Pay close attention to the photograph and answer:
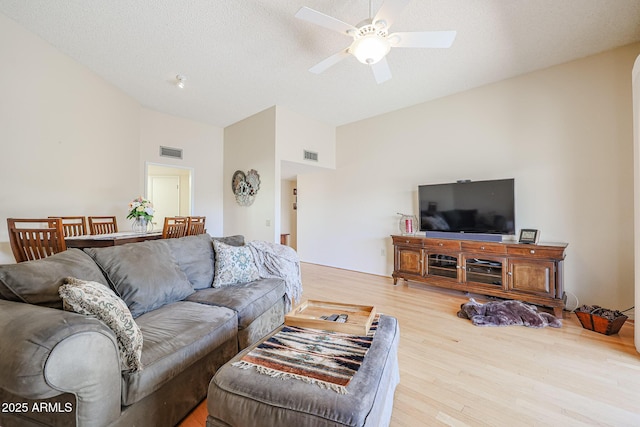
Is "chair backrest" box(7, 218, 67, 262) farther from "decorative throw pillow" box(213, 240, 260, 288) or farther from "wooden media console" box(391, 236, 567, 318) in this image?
"wooden media console" box(391, 236, 567, 318)

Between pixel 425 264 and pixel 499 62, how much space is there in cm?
268

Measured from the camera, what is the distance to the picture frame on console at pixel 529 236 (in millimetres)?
3041

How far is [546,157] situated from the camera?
127 inches

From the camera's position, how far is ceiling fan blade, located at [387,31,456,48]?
1.95 meters

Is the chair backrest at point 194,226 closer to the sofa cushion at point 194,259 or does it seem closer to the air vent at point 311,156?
the sofa cushion at point 194,259

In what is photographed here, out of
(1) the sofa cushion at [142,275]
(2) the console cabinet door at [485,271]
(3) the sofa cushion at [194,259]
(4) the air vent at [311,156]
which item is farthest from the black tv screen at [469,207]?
(1) the sofa cushion at [142,275]

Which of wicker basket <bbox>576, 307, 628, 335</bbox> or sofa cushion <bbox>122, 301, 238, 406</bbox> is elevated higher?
sofa cushion <bbox>122, 301, 238, 406</bbox>

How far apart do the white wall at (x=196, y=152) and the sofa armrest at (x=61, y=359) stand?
14.2 feet

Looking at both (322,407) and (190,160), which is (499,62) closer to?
(322,407)

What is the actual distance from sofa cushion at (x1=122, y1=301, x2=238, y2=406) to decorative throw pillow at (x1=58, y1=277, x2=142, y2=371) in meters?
0.06

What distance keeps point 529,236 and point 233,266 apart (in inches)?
133

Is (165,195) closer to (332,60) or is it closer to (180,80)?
(180,80)

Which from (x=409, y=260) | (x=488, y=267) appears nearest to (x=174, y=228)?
(x=409, y=260)

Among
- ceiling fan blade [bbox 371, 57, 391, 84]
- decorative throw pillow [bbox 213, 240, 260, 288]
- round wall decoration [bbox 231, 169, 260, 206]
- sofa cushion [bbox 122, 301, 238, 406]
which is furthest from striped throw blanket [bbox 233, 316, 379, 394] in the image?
round wall decoration [bbox 231, 169, 260, 206]
